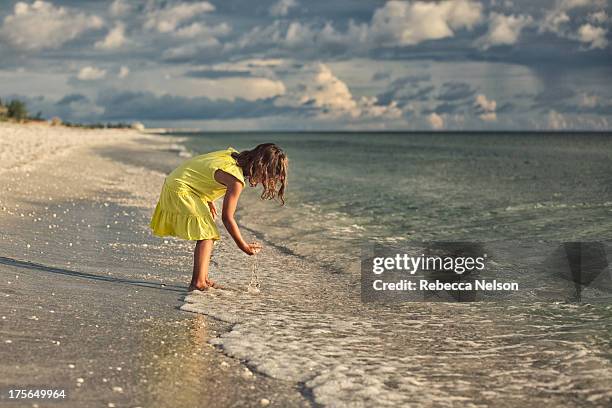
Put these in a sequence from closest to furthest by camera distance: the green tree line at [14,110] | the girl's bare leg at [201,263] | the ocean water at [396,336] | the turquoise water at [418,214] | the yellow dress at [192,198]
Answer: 1. the ocean water at [396,336]
2. the yellow dress at [192,198]
3. the girl's bare leg at [201,263]
4. the turquoise water at [418,214]
5. the green tree line at [14,110]

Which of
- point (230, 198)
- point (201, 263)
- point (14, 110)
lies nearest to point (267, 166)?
point (230, 198)

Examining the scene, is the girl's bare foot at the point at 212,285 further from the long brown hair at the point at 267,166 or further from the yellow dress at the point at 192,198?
the long brown hair at the point at 267,166

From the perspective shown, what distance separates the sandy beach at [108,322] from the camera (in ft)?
15.8

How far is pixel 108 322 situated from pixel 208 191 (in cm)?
214

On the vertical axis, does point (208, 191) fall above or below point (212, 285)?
above

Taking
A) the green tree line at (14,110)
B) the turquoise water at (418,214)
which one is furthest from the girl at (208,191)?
the green tree line at (14,110)

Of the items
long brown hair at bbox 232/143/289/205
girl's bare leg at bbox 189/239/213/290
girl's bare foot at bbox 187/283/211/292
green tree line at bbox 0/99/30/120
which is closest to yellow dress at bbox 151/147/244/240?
girl's bare leg at bbox 189/239/213/290

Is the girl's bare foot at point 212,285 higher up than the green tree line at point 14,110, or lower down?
lower down

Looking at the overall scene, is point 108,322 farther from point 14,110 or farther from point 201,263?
point 14,110

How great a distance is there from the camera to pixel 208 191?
804 cm

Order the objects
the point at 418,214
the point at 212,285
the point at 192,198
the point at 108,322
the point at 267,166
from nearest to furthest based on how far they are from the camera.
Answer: the point at 108,322 < the point at 267,166 < the point at 192,198 < the point at 212,285 < the point at 418,214

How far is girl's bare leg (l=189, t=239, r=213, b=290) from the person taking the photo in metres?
8.06

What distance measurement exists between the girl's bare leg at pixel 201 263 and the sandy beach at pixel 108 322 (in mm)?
189

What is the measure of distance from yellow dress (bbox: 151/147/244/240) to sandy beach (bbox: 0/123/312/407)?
746 millimetres
